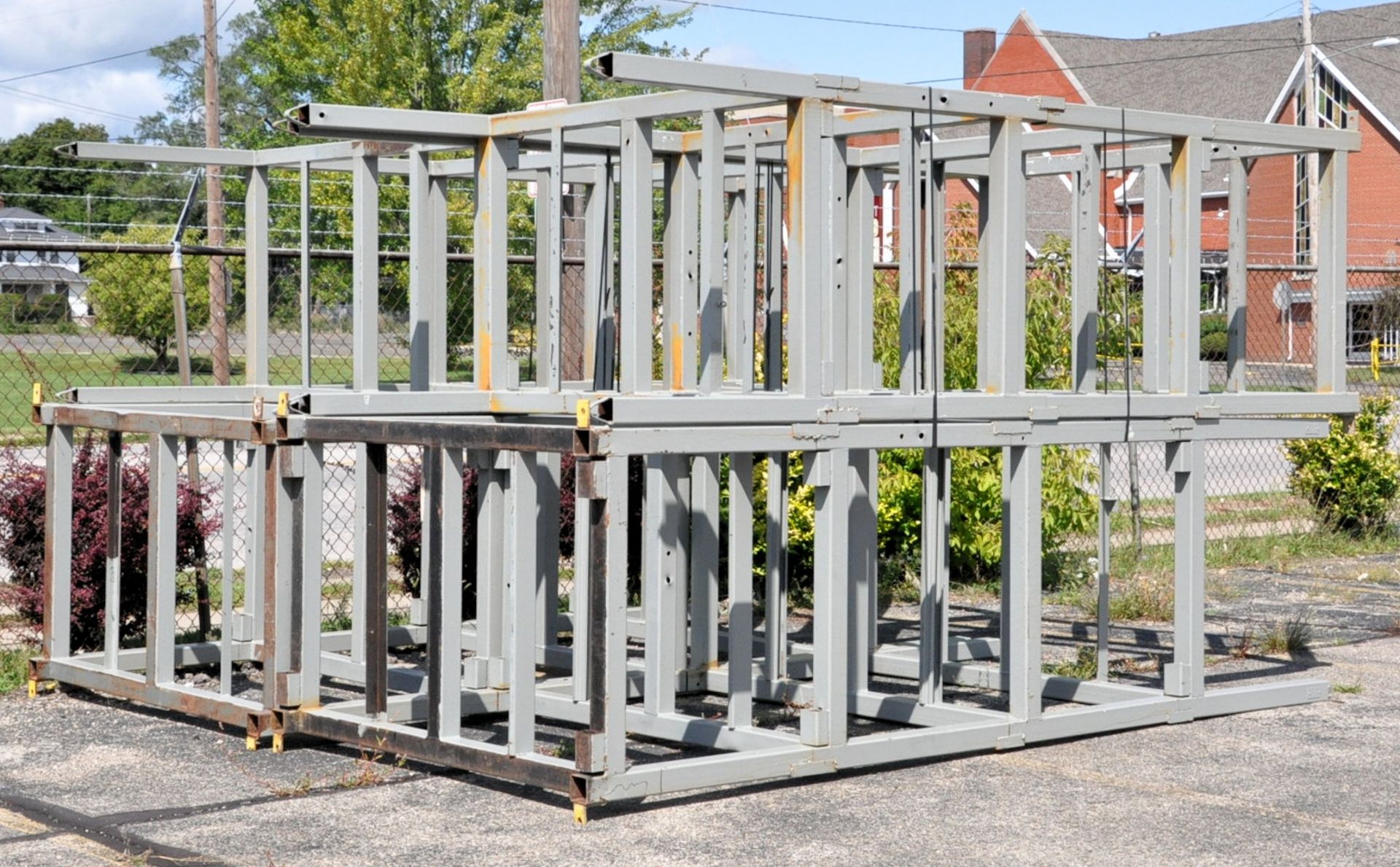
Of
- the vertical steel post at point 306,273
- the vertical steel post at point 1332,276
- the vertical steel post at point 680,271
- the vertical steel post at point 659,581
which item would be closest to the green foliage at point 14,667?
the vertical steel post at point 306,273

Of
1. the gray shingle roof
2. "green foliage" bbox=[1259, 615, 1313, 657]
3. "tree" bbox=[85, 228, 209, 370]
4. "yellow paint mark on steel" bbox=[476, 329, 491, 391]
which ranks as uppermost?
the gray shingle roof

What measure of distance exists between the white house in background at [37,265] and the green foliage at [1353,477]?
30.1 ft

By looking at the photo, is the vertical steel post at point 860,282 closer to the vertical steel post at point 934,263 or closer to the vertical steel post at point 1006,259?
the vertical steel post at point 934,263

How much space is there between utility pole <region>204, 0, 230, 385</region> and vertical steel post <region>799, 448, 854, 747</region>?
5221 mm

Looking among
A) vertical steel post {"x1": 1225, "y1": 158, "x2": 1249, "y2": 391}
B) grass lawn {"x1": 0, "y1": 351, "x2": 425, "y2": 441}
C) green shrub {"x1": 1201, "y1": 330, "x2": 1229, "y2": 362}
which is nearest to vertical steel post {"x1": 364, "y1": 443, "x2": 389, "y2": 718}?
vertical steel post {"x1": 1225, "y1": 158, "x2": 1249, "y2": 391}

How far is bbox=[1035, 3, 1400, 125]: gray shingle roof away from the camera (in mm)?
45625

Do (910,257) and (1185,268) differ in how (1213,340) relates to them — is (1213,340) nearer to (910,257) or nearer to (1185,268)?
(1185,268)

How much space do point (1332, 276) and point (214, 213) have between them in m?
15.7

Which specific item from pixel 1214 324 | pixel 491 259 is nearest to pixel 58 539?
pixel 491 259

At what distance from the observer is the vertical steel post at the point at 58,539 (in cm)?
743

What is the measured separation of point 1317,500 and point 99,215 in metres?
61.2

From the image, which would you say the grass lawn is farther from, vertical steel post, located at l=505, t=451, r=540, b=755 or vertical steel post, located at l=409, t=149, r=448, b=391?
vertical steel post, located at l=505, t=451, r=540, b=755

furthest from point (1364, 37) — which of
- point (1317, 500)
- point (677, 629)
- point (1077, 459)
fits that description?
point (677, 629)

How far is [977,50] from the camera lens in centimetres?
5984
